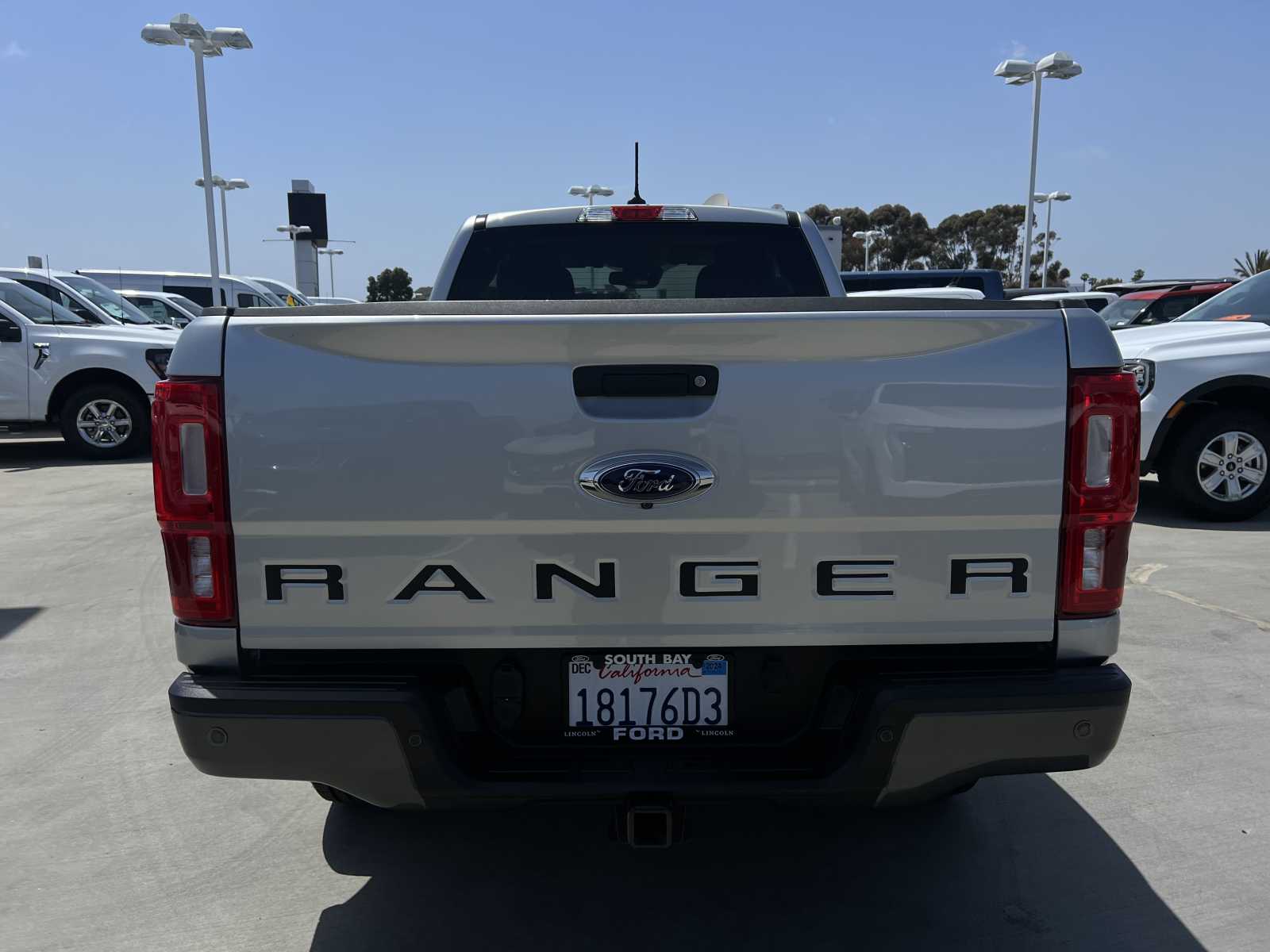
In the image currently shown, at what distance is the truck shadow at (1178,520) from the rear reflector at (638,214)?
4.62 meters

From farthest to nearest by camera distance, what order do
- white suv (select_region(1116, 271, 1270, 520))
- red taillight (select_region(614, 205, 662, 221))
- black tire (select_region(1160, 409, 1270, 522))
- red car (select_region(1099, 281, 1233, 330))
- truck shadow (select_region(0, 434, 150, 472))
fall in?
red car (select_region(1099, 281, 1233, 330))
truck shadow (select_region(0, 434, 150, 472))
black tire (select_region(1160, 409, 1270, 522))
white suv (select_region(1116, 271, 1270, 520))
red taillight (select_region(614, 205, 662, 221))

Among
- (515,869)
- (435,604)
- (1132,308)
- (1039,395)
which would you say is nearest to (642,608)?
(435,604)

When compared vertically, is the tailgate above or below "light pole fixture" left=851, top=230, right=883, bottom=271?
below

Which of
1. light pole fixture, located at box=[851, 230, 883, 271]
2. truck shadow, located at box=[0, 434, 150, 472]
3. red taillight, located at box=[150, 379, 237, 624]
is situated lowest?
truck shadow, located at box=[0, 434, 150, 472]

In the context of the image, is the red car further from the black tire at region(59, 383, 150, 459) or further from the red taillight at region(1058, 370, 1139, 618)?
the red taillight at region(1058, 370, 1139, 618)

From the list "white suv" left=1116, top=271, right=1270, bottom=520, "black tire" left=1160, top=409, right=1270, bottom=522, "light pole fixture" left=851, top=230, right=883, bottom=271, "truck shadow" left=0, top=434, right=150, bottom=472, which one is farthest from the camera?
"light pole fixture" left=851, top=230, right=883, bottom=271

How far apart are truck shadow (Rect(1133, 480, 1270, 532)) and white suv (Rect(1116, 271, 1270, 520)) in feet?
0.28

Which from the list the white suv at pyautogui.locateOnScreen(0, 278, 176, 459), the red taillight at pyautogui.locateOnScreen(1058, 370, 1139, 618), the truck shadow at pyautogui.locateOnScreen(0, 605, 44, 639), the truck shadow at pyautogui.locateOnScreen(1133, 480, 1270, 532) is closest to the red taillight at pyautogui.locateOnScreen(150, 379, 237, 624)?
the red taillight at pyautogui.locateOnScreen(1058, 370, 1139, 618)

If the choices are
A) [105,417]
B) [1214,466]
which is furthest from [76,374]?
[1214,466]

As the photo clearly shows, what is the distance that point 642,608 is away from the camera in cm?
230

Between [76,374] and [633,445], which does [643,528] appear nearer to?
[633,445]

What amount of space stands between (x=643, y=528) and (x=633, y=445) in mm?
182

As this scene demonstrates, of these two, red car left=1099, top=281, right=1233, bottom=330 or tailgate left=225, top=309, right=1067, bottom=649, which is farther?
red car left=1099, top=281, right=1233, bottom=330

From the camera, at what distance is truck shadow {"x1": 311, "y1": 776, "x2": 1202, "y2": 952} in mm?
2664
